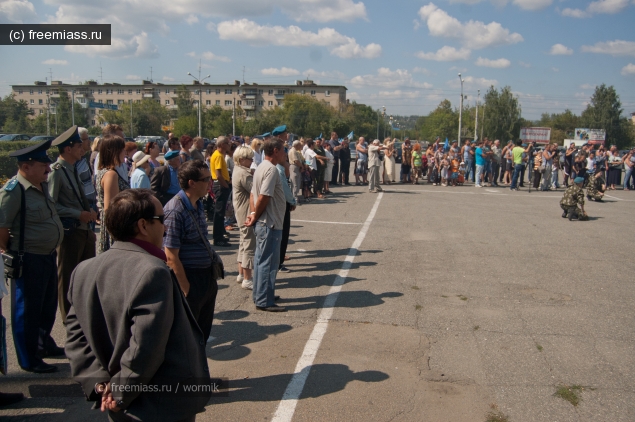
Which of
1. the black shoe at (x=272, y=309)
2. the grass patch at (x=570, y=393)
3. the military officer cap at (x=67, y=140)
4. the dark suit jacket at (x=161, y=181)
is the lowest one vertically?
the grass patch at (x=570, y=393)

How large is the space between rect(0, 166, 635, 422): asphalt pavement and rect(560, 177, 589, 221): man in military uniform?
9.08 ft

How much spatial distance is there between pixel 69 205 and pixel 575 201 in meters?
12.2

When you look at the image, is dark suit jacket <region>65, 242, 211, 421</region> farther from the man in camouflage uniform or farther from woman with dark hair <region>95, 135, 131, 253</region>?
the man in camouflage uniform

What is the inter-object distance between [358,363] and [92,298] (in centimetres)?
297

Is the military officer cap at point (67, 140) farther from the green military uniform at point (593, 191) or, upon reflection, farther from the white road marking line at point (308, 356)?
the green military uniform at point (593, 191)

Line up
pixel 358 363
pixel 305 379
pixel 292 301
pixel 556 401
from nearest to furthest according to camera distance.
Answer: pixel 556 401 < pixel 305 379 < pixel 358 363 < pixel 292 301

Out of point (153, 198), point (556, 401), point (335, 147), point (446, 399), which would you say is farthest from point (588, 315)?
point (335, 147)

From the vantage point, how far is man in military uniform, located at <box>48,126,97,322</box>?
4793 millimetres

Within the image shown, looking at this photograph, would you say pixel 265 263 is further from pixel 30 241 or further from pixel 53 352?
pixel 30 241

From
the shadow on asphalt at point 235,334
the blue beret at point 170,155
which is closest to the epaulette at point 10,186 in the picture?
the shadow on asphalt at point 235,334

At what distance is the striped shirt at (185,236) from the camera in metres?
3.98

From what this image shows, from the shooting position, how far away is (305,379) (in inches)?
171

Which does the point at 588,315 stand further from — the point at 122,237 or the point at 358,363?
the point at 122,237

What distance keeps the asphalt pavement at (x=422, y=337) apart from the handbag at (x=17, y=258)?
3.00 feet
